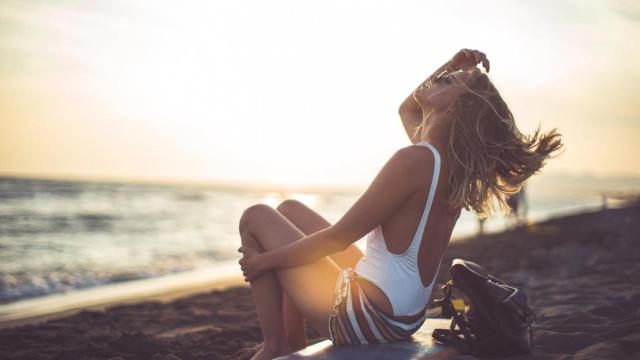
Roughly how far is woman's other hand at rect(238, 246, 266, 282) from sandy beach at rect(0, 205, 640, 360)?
1135mm

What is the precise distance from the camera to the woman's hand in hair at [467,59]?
9.70 ft

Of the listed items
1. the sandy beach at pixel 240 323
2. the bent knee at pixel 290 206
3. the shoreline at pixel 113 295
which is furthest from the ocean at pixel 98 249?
the bent knee at pixel 290 206

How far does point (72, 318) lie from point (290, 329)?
3361 millimetres

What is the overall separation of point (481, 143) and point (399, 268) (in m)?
0.66

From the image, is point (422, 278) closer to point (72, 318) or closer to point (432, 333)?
point (432, 333)

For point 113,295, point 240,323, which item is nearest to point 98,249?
point 113,295

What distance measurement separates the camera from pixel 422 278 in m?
2.45

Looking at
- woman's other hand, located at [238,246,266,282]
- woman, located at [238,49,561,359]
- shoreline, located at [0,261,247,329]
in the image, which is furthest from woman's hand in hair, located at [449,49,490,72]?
shoreline, located at [0,261,247,329]

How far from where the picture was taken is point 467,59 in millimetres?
3064

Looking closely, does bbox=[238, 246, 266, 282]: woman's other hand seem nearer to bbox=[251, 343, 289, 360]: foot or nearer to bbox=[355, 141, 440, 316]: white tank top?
bbox=[251, 343, 289, 360]: foot

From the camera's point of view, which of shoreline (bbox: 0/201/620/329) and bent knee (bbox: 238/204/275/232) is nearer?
bent knee (bbox: 238/204/275/232)

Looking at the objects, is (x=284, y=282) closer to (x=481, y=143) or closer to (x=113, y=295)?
(x=481, y=143)

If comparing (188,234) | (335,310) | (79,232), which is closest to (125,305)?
(335,310)

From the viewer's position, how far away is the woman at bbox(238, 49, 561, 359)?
2361 millimetres
